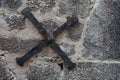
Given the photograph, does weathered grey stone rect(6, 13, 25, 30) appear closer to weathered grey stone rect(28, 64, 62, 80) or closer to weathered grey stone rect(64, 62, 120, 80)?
weathered grey stone rect(28, 64, 62, 80)

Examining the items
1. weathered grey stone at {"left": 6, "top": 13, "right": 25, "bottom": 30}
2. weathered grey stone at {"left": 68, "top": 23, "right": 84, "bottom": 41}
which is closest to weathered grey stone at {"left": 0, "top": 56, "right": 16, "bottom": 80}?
weathered grey stone at {"left": 6, "top": 13, "right": 25, "bottom": 30}

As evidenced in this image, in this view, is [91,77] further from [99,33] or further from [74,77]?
[99,33]

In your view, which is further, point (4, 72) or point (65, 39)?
point (65, 39)

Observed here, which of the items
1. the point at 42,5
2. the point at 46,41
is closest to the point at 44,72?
the point at 46,41

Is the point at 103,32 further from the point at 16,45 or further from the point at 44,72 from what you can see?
the point at 16,45

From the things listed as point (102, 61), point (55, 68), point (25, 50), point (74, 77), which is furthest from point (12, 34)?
point (102, 61)
